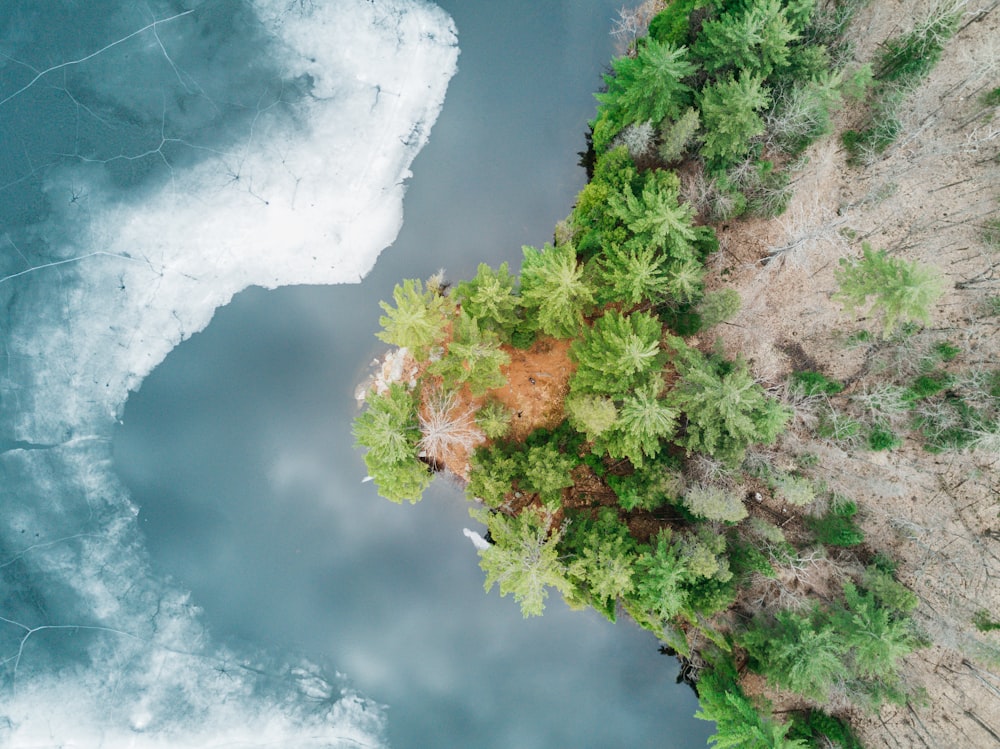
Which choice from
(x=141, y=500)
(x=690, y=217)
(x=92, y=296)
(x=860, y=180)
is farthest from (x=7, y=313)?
(x=860, y=180)

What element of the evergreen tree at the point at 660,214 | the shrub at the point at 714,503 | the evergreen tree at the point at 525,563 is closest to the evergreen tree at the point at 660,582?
the shrub at the point at 714,503

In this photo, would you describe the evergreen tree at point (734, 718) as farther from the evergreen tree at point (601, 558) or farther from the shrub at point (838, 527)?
→ the shrub at point (838, 527)

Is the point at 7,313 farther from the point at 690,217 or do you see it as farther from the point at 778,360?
the point at 778,360

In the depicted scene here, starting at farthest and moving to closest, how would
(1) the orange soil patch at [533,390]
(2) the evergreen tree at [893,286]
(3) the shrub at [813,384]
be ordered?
1. (1) the orange soil patch at [533,390]
2. (3) the shrub at [813,384]
3. (2) the evergreen tree at [893,286]

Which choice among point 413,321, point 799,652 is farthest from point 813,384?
point 413,321

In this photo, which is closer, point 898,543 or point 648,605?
point 648,605
